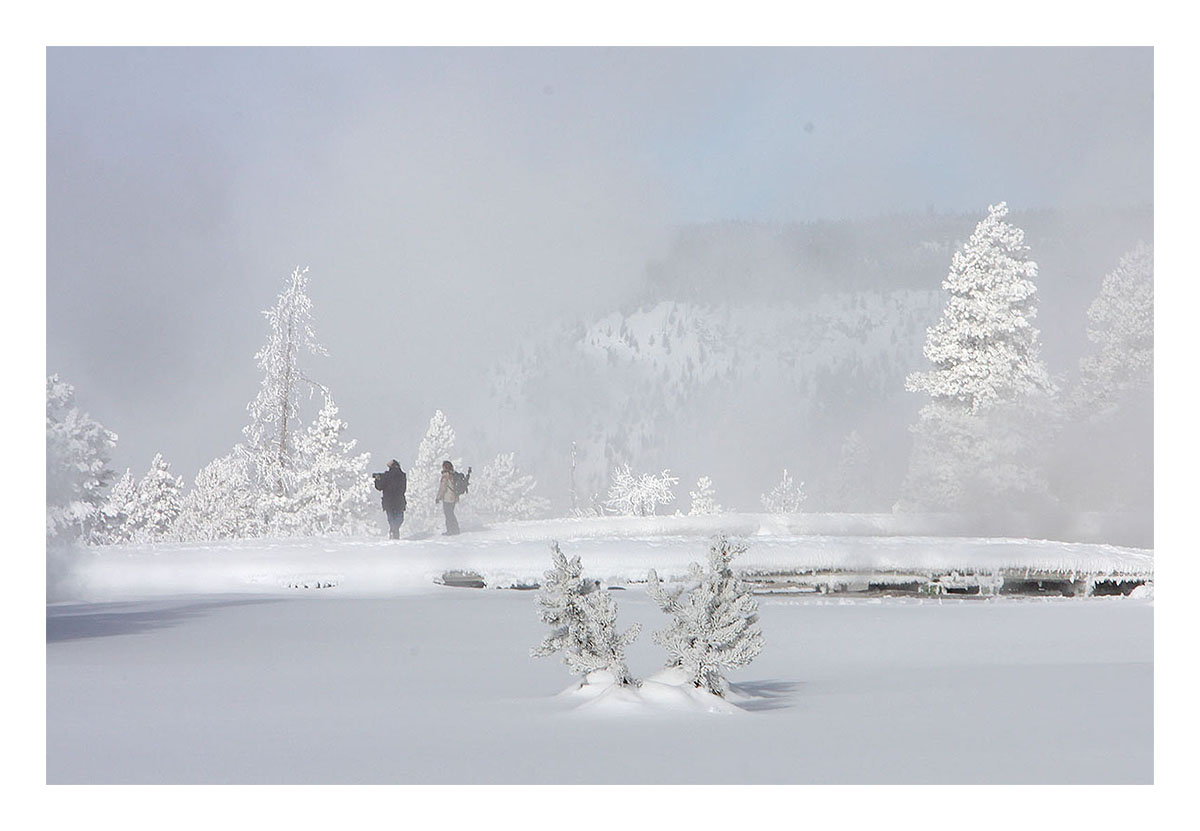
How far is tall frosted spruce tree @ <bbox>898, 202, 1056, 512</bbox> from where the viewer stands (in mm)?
34125

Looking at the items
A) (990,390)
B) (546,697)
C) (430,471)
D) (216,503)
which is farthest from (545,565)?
(430,471)

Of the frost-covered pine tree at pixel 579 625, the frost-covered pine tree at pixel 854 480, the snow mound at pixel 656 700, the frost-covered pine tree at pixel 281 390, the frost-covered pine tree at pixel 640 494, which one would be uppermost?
the frost-covered pine tree at pixel 281 390

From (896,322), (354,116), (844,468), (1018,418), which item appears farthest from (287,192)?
(896,322)

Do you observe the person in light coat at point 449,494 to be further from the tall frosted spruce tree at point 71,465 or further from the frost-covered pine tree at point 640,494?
the frost-covered pine tree at point 640,494

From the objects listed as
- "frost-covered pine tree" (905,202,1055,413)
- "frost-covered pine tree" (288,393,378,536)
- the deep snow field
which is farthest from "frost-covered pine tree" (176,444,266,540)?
the deep snow field

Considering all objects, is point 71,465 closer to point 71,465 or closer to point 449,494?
point 71,465

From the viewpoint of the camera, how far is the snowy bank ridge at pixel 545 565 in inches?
758

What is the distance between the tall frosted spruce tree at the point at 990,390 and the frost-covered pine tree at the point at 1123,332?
3855 millimetres

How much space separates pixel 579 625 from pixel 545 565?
11117mm

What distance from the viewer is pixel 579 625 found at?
8.55 m

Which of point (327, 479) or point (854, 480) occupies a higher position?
point (327, 479)

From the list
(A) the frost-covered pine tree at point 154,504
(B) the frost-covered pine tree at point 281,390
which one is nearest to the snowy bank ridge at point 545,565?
(B) the frost-covered pine tree at point 281,390

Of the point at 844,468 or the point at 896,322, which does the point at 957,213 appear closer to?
the point at 896,322

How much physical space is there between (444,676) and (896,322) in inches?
5221
